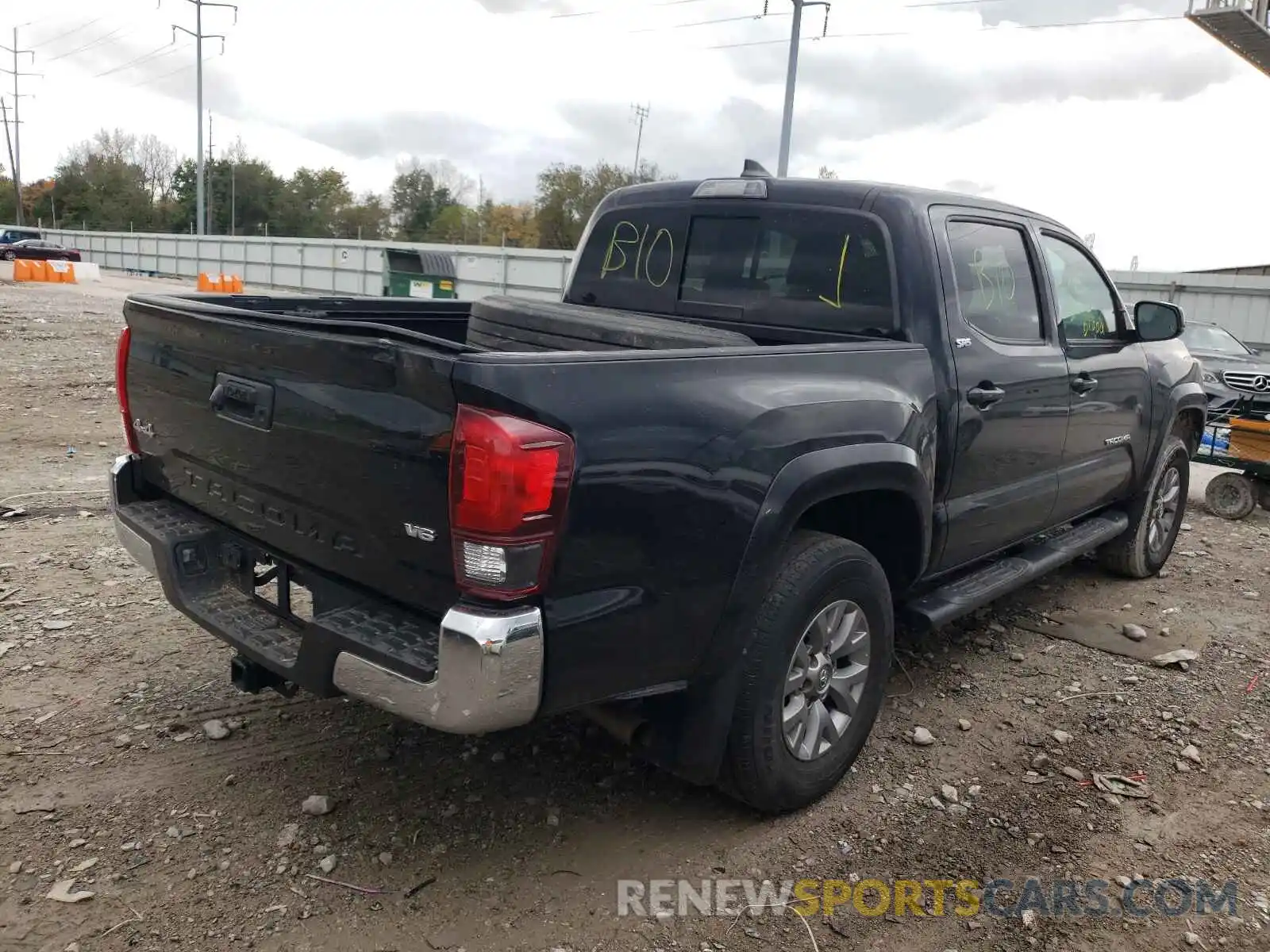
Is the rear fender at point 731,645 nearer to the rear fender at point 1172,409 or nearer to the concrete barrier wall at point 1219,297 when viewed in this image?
the rear fender at point 1172,409

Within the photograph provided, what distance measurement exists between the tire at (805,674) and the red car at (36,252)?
4526 cm

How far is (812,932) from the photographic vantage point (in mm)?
2768

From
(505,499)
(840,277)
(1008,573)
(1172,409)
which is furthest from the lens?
(1172,409)

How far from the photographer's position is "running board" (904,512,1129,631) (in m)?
3.84

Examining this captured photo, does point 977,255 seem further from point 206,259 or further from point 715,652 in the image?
point 206,259

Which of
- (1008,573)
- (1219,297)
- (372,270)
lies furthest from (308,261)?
(1008,573)

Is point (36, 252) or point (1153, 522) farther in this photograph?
point (36, 252)

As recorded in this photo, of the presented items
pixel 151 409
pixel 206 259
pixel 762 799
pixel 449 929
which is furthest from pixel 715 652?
pixel 206 259

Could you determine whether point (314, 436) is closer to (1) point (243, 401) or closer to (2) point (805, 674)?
(1) point (243, 401)

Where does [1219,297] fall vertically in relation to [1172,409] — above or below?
above

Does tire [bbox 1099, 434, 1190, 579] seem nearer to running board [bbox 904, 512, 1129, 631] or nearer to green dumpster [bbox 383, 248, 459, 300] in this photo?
running board [bbox 904, 512, 1129, 631]

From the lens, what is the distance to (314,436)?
2.71m

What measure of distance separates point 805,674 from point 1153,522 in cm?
380

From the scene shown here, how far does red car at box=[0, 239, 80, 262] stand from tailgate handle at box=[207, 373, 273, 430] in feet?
146
